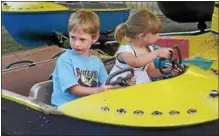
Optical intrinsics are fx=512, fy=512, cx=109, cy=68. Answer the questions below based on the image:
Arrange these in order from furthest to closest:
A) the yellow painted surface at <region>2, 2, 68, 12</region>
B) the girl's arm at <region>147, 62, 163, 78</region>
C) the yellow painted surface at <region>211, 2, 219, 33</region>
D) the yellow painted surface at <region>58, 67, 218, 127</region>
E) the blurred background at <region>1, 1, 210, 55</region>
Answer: the blurred background at <region>1, 1, 210, 55</region>, the yellow painted surface at <region>2, 2, 68, 12</region>, the girl's arm at <region>147, 62, 163, 78</region>, the yellow painted surface at <region>211, 2, 219, 33</region>, the yellow painted surface at <region>58, 67, 218, 127</region>

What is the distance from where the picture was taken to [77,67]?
1.94 metres

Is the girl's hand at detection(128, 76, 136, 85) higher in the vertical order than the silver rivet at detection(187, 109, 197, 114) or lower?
higher

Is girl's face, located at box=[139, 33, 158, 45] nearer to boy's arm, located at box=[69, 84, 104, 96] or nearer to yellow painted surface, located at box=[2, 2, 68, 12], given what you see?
boy's arm, located at box=[69, 84, 104, 96]

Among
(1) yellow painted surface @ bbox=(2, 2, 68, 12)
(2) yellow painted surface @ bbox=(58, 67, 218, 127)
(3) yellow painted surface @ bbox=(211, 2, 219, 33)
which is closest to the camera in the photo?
(2) yellow painted surface @ bbox=(58, 67, 218, 127)

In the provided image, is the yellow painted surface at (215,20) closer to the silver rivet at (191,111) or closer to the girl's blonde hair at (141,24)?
the girl's blonde hair at (141,24)

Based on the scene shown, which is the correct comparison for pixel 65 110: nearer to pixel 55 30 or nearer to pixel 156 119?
pixel 156 119

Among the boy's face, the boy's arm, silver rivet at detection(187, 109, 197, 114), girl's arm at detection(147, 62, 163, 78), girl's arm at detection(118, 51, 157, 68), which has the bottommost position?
silver rivet at detection(187, 109, 197, 114)

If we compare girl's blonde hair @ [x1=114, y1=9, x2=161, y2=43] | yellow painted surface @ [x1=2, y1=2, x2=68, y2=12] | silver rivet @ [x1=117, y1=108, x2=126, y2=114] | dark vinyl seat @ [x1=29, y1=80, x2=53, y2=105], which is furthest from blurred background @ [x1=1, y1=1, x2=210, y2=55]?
silver rivet @ [x1=117, y1=108, x2=126, y2=114]

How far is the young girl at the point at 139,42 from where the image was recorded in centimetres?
191

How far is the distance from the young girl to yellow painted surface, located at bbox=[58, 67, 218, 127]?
0.57 feet

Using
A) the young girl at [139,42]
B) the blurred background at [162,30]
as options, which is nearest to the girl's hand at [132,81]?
the young girl at [139,42]

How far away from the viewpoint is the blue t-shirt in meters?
1.90

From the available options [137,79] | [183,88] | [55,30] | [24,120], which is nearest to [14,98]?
[24,120]

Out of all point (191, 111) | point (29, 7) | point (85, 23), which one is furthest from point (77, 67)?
point (29, 7)
